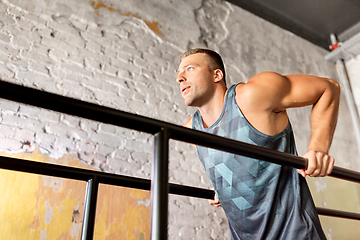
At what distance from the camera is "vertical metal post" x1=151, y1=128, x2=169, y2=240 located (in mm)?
487

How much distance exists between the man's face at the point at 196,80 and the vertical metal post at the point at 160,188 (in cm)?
89

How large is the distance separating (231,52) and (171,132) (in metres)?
2.88

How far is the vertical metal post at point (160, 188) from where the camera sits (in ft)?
1.60

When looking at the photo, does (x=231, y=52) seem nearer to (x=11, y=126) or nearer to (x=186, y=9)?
(x=186, y=9)

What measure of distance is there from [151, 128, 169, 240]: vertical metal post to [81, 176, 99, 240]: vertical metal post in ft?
1.66

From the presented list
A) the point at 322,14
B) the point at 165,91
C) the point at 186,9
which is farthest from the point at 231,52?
the point at 322,14

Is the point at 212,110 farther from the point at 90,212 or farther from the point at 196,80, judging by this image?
the point at 90,212

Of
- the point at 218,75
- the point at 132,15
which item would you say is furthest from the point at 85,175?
the point at 132,15

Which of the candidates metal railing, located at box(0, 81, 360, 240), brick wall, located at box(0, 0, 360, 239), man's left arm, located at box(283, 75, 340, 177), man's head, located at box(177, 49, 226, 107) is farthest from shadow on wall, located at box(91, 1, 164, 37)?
metal railing, located at box(0, 81, 360, 240)

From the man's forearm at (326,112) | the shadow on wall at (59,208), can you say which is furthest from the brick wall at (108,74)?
the man's forearm at (326,112)

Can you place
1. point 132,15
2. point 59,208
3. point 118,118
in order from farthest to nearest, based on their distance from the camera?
point 132,15
point 59,208
point 118,118

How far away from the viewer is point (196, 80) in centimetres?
150

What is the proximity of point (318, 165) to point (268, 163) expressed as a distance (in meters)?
0.28

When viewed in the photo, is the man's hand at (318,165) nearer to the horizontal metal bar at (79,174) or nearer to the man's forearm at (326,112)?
the man's forearm at (326,112)
